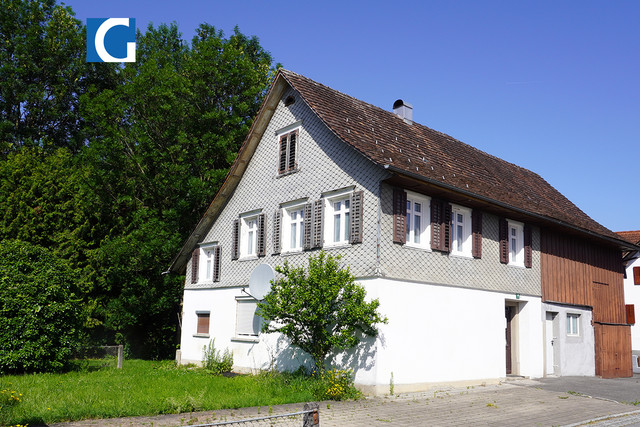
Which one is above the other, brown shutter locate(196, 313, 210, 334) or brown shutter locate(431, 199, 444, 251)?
brown shutter locate(431, 199, 444, 251)

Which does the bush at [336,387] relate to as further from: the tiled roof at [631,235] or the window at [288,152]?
the tiled roof at [631,235]

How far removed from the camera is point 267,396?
12.5 meters

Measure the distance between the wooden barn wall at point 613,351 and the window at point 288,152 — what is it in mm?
12823

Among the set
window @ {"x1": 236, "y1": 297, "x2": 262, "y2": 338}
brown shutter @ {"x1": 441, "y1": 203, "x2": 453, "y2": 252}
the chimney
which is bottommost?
window @ {"x1": 236, "y1": 297, "x2": 262, "y2": 338}

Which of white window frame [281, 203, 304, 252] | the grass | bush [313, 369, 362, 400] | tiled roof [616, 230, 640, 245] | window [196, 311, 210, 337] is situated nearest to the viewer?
the grass

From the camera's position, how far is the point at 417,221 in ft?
50.0

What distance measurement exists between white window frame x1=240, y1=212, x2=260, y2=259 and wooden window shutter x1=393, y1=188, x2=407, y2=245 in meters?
5.99

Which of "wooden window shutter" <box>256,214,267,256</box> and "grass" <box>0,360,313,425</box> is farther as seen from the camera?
"wooden window shutter" <box>256,214,267,256</box>

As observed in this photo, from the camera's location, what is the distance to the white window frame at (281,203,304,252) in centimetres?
1706

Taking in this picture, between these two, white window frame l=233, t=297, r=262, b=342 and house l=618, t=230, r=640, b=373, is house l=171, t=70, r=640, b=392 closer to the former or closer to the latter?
white window frame l=233, t=297, r=262, b=342

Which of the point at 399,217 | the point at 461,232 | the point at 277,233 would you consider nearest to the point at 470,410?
the point at 399,217

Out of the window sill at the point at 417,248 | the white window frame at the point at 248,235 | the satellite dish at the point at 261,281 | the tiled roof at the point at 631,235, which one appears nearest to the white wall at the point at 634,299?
the tiled roof at the point at 631,235

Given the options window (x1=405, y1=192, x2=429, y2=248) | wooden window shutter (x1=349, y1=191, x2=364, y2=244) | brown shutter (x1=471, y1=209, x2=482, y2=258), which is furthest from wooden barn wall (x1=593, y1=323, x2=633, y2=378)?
wooden window shutter (x1=349, y1=191, x2=364, y2=244)

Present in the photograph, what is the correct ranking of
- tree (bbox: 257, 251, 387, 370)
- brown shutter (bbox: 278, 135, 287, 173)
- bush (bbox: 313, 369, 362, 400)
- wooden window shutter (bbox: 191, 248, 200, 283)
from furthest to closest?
wooden window shutter (bbox: 191, 248, 200, 283), brown shutter (bbox: 278, 135, 287, 173), tree (bbox: 257, 251, 387, 370), bush (bbox: 313, 369, 362, 400)
